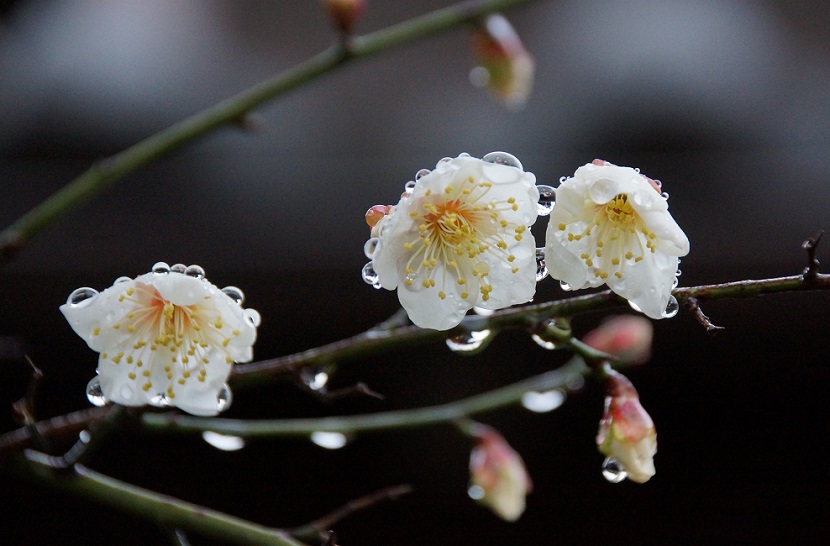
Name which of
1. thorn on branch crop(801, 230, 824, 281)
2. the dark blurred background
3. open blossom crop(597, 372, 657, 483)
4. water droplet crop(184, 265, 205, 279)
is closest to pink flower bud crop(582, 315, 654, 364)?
open blossom crop(597, 372, 657, 483)

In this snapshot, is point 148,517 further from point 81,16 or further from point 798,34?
point 798,34

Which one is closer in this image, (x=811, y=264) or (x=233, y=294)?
(x=811, y=264)

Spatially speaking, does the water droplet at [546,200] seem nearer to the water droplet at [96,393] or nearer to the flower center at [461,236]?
the flower center at [461,236]

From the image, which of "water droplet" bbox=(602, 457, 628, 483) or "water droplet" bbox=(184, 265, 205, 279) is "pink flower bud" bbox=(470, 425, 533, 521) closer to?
"water droplet" bbox=(602, 457, 628, 483)

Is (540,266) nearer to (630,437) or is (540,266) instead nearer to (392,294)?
(630,437)

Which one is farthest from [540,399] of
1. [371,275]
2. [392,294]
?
[392,294]
